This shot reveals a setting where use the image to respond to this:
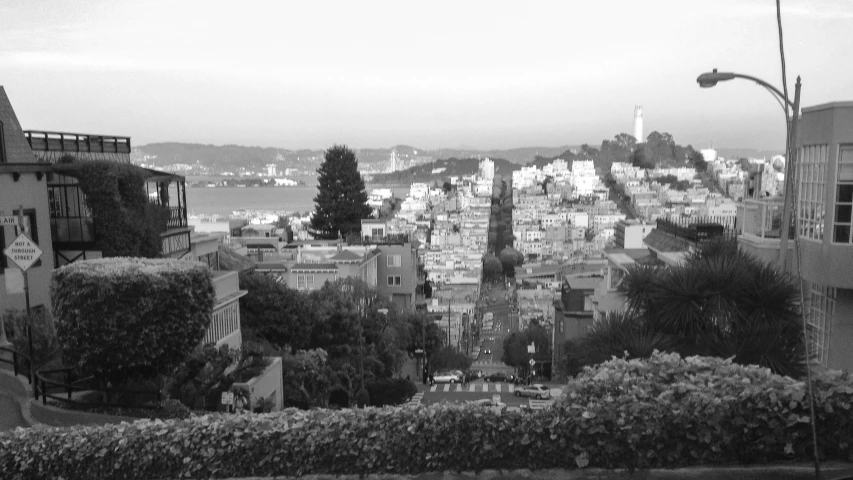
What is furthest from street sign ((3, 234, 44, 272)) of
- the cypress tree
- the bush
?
the cypress tree

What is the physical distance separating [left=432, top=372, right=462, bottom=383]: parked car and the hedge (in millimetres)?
32806

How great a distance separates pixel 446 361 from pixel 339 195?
18039 millimetres

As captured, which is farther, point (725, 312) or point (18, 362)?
point (18, 362)

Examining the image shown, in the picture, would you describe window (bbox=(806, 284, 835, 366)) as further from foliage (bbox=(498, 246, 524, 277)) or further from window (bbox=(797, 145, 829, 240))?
foliage (bbox=(498, 246, 524, 277))

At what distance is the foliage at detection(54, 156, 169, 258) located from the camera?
1379 cm

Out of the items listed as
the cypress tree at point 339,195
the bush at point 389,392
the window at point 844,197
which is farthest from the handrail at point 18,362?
the cypress tree at point 339,195

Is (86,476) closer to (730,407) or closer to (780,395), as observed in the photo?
(730,407)

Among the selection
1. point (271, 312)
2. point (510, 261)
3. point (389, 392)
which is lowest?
point (510, 261)

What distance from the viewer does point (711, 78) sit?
827 cm

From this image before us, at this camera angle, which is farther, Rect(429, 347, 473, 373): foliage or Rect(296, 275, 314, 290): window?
Rect(429, 347, 473, 373): foliage

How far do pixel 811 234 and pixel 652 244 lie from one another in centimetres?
1380

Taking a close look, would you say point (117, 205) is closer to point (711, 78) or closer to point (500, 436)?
point (500, 436)

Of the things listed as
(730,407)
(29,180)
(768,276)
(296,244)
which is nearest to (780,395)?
(730,407)

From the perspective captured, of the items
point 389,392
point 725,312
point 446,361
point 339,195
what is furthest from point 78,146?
point 339,195
